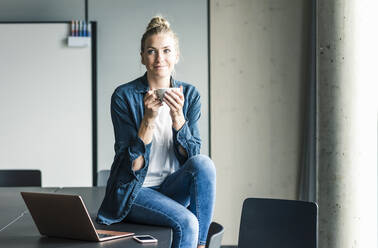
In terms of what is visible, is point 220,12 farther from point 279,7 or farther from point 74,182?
point 74,182

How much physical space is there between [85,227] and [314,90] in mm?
3246

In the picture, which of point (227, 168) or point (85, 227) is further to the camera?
point (227, 168)

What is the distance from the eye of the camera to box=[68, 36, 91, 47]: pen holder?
4699mm

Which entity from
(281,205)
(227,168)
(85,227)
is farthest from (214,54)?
(85,227)

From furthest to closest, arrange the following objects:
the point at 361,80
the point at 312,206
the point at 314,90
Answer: the point at 314,90 < the point at 361,80 < the point at 312,206

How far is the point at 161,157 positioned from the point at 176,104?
279mm

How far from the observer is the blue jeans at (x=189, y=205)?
6.93 feet

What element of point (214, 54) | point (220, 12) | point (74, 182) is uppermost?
point (220, 12)

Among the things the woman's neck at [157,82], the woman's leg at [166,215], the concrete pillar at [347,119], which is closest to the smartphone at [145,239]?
the woman's leg at [166,215]

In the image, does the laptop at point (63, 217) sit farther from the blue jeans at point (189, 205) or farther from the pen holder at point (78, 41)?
the pen holder at point (78, 41)

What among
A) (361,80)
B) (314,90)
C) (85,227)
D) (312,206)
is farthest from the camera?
(314,90)

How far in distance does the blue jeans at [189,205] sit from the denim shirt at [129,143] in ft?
0.20

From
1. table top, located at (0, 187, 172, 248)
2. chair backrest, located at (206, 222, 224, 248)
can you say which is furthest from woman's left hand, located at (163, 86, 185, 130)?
chair backrest, located at (206, 222, 224, 248)

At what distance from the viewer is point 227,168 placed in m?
4.94
